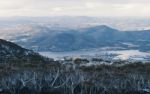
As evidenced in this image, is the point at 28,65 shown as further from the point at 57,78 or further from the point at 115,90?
the point at 115,90

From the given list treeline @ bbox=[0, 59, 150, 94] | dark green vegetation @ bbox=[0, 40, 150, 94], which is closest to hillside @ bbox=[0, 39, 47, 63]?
dark green vegetation @ bbox=[0, 40, 150, 94]

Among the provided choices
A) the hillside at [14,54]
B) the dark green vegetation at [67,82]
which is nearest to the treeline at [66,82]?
the dark green vegetation at [67,82]

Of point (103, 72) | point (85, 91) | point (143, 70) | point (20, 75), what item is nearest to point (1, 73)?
point (20, 75)

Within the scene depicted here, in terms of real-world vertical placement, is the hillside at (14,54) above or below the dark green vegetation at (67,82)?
above

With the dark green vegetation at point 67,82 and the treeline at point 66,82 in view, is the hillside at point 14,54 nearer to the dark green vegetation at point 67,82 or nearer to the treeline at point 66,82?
the dark green vegetation at point 67,82

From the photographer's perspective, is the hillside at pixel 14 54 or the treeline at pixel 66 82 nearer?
the treeline at pixel 66 82

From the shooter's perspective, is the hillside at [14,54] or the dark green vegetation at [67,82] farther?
the hillside at [14,54]

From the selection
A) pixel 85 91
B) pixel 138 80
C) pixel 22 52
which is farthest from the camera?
pixel 22 52

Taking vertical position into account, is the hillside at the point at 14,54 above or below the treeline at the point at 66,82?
above

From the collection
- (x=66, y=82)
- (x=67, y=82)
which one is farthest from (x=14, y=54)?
(x=66, y=82)

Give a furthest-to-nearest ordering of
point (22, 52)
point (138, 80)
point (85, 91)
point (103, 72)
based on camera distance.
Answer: point (22, 52), point (103, 72), point (138, 80), point (85, 91)

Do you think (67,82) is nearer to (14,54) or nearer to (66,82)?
(66,82)
